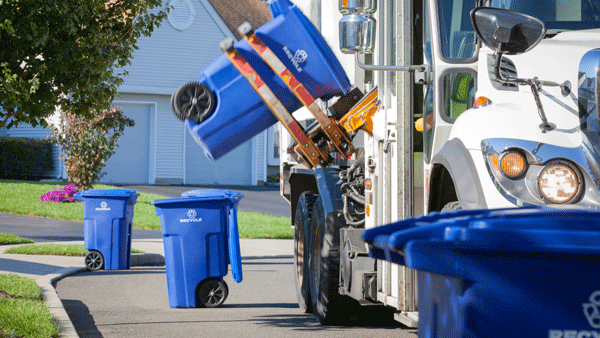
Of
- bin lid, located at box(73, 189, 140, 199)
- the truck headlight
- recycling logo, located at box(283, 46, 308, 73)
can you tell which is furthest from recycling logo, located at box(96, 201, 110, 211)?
the truck headlight

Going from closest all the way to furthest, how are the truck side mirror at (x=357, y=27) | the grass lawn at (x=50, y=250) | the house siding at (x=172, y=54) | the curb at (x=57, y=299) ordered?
1. the truck side mirror at (x=357, y=27)
2. the curb at (x=57, y=299)
3. the grass lawn at (x=50, y=250)
4. the house siding at (x=172, y=54)

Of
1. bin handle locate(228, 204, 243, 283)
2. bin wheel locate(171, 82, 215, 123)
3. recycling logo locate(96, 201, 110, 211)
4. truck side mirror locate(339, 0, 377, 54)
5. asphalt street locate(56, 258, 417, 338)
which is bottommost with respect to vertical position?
Answer: asphalt street locate(56, 258, 417, 338)

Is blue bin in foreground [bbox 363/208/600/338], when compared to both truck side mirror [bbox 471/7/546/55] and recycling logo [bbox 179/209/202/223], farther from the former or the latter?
recycling logo [bbox 179/209/202/223]

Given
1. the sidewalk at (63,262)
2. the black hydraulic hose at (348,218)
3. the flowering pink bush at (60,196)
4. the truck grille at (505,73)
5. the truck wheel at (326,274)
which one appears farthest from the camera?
the flowering pink bush at (60,196)

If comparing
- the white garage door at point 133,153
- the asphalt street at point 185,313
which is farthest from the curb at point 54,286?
the white garage door at point 133,153

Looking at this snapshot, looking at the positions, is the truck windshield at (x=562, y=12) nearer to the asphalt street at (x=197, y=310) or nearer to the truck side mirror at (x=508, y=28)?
the truck side mirror at (x=508, y=28)

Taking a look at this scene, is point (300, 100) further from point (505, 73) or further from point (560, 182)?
point (560, 182)

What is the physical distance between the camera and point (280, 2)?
6.79m

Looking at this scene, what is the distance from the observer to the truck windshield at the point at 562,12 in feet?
14.1

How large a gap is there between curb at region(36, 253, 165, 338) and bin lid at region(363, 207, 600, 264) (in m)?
4.24

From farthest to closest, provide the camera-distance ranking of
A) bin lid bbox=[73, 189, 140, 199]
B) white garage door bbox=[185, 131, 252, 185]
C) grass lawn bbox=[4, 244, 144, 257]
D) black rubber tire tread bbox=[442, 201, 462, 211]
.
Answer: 1. white garage door bbox=[185, 131, 252, 185]
2. grass lawn bbox=[4, 244, 144, 257]
3. bin lid bbox=[73, 189, 140, 199]
4. black rubber tire tread bbox=[442, 201, 462, 211]

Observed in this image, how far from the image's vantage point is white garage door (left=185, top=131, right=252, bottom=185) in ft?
98.8

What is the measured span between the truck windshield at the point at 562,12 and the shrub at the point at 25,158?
86.9ft

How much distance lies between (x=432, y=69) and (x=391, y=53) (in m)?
0.84
